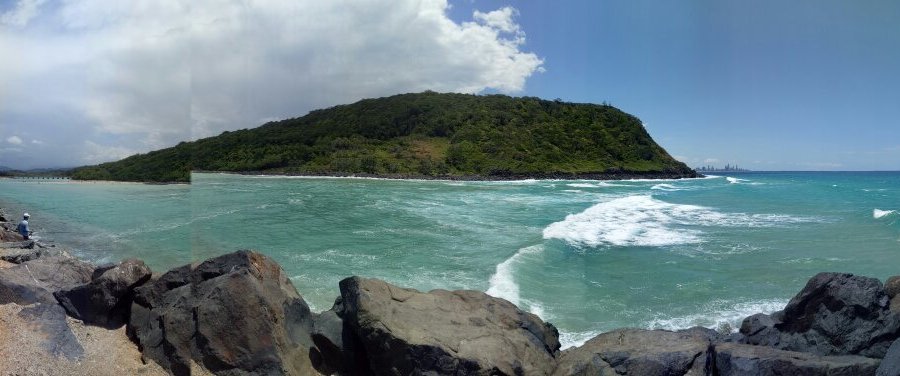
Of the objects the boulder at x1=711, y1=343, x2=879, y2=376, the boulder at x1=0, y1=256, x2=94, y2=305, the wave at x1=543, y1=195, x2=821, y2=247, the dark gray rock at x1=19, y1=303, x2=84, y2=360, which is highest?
the boulder at x1=0, y1=256, x2=94, y2=305

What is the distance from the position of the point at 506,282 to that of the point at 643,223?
37.6 feet

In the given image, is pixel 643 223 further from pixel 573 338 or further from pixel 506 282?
pixel 573 338

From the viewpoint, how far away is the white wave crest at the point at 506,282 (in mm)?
9736

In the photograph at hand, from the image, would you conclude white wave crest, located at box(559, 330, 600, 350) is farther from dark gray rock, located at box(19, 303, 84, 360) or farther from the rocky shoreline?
dark gray rock, located at box(19, 303, 84, 360)

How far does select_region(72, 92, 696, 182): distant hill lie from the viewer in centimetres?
7075

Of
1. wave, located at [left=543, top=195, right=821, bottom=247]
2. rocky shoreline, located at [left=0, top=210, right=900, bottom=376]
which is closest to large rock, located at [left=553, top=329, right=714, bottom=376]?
rocky shoreline, located at [left=0, top=210, right=900, bottom=376]

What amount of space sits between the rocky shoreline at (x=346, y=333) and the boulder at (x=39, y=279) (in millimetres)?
22

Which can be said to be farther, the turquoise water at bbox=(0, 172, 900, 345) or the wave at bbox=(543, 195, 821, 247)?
the wave at bbox=(543, 195, 821, 247)

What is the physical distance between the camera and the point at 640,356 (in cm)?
545

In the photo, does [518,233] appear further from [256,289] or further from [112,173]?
[256,289]

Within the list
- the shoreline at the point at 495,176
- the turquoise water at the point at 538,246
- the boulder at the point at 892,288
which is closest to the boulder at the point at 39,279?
the turquoise water at the point at 538,246

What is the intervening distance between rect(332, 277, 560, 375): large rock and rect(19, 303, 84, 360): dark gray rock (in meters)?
2.48

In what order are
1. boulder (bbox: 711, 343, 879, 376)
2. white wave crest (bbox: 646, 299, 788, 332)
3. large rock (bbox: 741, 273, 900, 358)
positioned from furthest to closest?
white wave crest (bbox: 646, 299, 788, 332)
large rock (bbox: 741, 273, 900, 358)
boulder (bbox: 711, 343, 879, 376)

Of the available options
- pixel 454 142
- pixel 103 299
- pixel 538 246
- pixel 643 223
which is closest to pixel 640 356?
pixel 103 299
